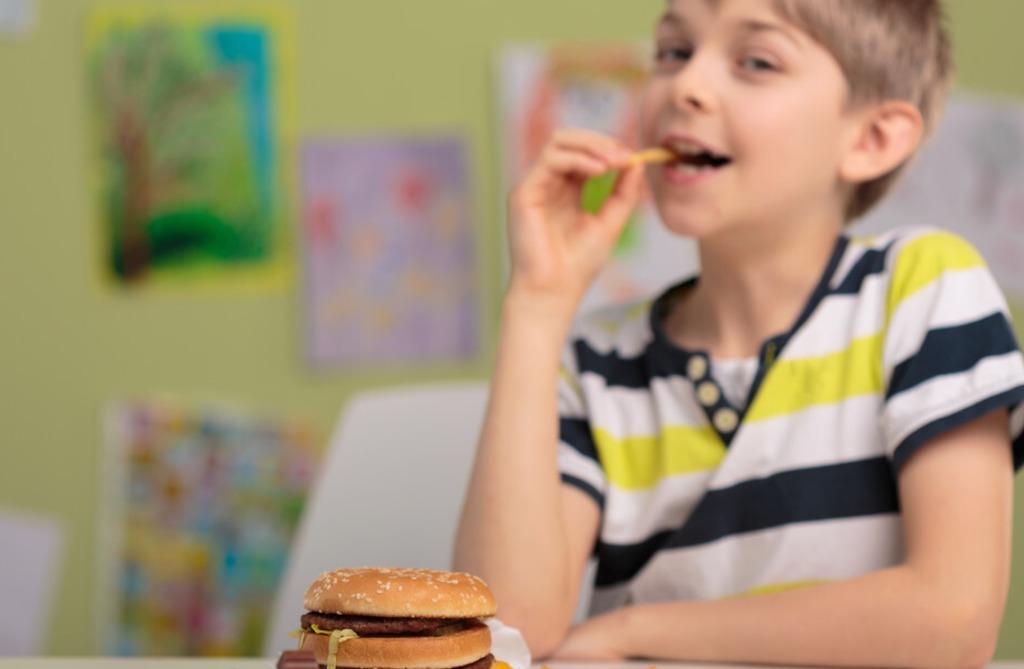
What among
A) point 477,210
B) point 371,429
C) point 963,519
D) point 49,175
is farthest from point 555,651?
point 49,175

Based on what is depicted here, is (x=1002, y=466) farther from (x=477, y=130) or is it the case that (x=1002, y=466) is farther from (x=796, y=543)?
(x=477, y=130)

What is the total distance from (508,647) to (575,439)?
0.34m

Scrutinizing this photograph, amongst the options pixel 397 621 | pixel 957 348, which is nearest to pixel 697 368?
pixel 957 348

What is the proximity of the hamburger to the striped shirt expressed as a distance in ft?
1.34

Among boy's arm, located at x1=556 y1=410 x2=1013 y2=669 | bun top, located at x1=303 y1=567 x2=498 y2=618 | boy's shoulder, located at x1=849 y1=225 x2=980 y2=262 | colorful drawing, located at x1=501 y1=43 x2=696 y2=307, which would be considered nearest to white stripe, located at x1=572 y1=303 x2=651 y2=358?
boy's shoulder, located at x1=849 y1=225 x2=980 y2=262

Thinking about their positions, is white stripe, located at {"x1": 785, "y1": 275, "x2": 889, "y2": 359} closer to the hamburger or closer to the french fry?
the french fry

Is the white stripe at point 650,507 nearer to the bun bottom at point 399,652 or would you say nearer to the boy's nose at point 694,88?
the boy's nose at point 694,88

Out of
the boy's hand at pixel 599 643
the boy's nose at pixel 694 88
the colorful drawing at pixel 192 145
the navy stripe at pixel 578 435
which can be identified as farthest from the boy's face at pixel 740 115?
the colorful drawing at pixel 192 145

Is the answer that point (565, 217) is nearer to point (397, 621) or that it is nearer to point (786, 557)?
point (786, 557)

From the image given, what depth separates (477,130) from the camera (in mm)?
2441

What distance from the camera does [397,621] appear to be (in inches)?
28.1

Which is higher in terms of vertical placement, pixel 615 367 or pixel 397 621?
pixel 615 367

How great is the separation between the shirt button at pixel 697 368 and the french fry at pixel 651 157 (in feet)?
0.59

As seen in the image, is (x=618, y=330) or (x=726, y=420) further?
(x=618, y=330)
